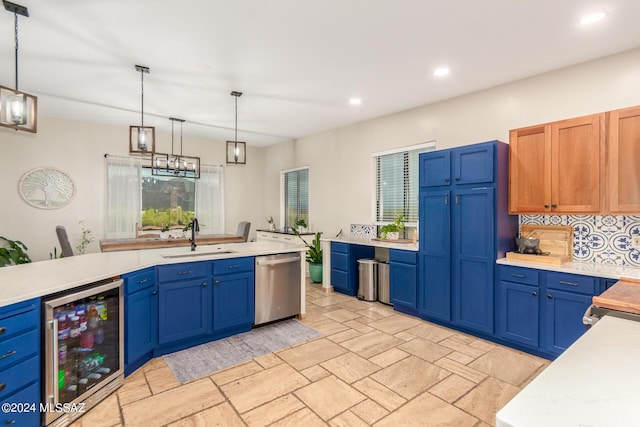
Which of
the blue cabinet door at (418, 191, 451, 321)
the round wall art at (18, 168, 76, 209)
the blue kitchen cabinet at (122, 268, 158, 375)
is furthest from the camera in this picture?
the round wall art at (18, 168, 76, 209)

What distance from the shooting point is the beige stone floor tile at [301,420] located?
2.06 metres

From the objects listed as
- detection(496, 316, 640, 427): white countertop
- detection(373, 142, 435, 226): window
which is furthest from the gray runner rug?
detection(496, 316, 640, 427): white countertop

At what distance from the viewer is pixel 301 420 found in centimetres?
210

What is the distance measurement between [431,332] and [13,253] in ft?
20.2

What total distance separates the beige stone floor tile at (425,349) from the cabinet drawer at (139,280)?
2470mm

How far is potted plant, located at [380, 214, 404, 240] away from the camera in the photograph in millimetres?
4778

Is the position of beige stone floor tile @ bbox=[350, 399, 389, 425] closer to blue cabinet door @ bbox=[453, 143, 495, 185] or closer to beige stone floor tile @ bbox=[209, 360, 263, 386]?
beige stone floor tile @ bbox=[209, 360, 263, 386]

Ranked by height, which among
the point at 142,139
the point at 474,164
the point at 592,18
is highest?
the point at 592,18

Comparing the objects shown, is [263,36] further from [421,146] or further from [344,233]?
[344,233]

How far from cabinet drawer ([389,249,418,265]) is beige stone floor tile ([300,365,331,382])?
1.92m

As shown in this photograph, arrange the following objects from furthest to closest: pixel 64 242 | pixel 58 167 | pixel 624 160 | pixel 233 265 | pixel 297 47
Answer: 1. pixel 58 167
2. pixel 64 242
3. pixel 233 265
4. pixel 297 47
5. pixel 624 160

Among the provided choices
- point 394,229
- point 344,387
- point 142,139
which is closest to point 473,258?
point 394,229

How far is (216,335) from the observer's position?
339cm

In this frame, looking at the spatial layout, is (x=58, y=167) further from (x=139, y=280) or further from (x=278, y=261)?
(x=278, y=261)
